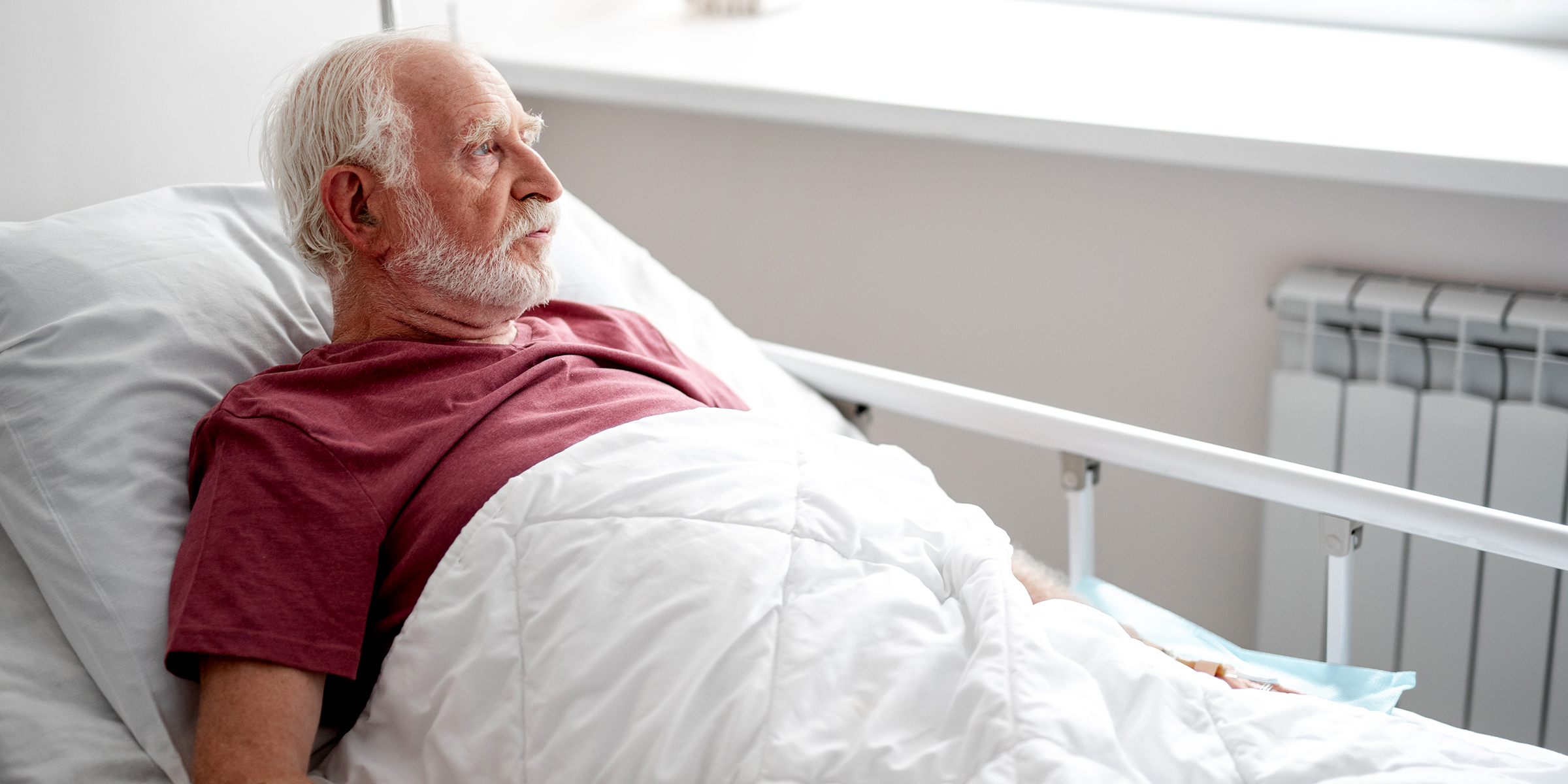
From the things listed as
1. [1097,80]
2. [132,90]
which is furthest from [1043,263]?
[132,90]

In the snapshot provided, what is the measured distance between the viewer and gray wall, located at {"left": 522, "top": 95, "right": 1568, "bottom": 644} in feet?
5.03

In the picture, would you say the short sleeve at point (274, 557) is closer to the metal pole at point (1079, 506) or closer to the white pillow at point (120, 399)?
the white pillow at point (120, 399)

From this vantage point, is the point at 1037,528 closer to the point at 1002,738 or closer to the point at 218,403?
the point at 1002,738

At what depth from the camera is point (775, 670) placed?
0.86 m

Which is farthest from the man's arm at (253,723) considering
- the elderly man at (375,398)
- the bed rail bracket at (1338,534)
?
the bed rail bracket at (1338,534)

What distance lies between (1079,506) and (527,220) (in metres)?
0.66

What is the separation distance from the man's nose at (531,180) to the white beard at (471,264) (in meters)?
0.01

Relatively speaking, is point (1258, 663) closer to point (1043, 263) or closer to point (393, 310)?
point (1043, 263)

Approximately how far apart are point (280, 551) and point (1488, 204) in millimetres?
1377

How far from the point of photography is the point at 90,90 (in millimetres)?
1270

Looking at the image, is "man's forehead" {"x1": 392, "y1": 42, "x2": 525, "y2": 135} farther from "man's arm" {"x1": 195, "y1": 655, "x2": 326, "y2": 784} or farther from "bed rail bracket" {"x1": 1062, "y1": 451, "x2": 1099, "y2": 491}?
"bed rail bracket" {"x1": 1062, "y1": 451, "x2": 1099, "y2": 491}

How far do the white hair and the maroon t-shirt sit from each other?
123 mm

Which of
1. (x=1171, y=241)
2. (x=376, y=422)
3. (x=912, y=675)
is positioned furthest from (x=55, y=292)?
(x=1171, y=241)

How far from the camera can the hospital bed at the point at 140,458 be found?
0.92 m
